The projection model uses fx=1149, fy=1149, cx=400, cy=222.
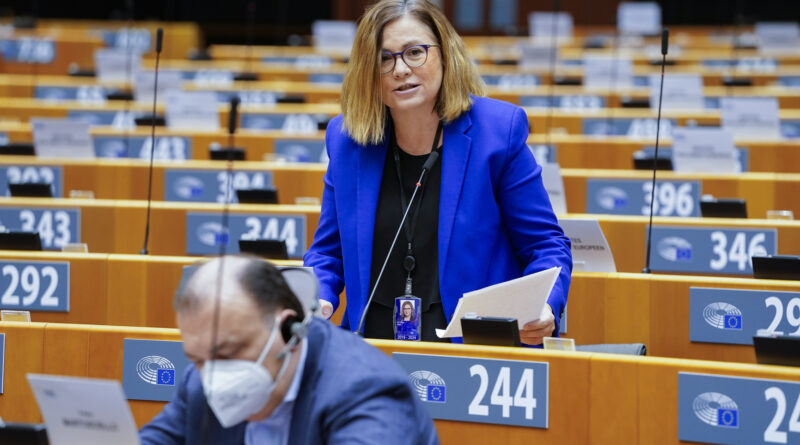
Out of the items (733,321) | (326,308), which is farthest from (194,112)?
(326,308)

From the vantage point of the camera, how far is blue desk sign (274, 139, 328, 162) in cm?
812

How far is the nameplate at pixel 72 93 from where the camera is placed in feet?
38.7

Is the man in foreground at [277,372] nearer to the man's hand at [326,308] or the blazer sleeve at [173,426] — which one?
the blazer sleeve at [173,426]

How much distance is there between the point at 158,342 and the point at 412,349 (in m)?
0.74

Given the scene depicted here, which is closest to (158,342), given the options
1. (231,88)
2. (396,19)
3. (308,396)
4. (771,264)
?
(396,19)


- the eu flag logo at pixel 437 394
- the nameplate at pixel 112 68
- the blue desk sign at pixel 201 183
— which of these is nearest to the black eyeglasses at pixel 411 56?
the eu flag logo at pixel 437 394

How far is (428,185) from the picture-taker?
309cm

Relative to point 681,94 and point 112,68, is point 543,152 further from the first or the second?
point 112,68

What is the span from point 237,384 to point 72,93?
10.6 meters

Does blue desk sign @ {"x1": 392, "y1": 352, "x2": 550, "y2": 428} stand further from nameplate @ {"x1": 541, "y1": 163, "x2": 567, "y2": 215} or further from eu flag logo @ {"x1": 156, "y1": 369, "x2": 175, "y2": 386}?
nameplate @ {"x1": 541, "y1": 163, "x2": 567, "y2": 215}

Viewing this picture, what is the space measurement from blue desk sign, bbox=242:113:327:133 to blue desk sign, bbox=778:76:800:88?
17.3 ft

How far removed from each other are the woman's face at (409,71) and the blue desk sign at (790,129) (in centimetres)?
639

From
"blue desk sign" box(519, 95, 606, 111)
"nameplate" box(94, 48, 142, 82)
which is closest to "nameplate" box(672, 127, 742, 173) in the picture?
"blue desk sign" box(519, 95, 606, 111)

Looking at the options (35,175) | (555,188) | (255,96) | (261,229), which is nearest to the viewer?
(555,188)
